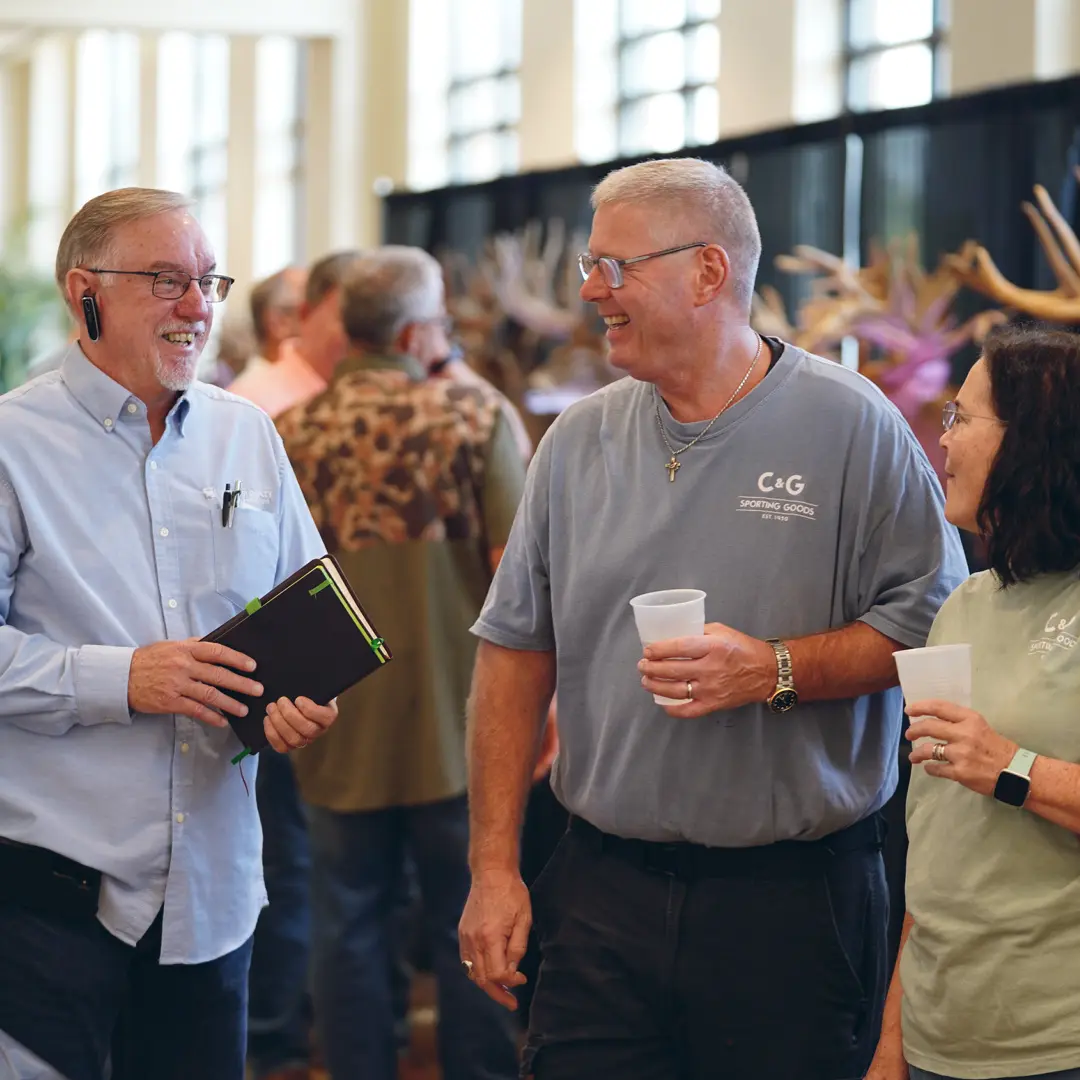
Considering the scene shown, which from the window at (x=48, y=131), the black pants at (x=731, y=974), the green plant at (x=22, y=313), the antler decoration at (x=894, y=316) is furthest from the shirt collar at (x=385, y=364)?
the window at (x=48, y=131)

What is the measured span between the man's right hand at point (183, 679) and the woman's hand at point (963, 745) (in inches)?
38.4

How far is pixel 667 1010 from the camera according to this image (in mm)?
2328

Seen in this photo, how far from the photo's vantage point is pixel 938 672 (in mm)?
Answer: 1919

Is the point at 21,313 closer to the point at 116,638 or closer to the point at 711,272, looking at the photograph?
the point at 116,638

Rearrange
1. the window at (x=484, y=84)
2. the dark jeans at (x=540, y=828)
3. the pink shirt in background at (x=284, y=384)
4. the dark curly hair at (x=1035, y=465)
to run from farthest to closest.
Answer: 1. the window at (x=484, y=84)
2. the pink shirt in background at (x=284, y=384)
3. the dark jeans at (x=540, y=828)
4. the dark curly hair at (x=1035, y=465)

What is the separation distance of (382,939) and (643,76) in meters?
8.77

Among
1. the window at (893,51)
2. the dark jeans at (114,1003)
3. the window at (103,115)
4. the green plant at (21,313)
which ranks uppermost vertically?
the window at (103,115)

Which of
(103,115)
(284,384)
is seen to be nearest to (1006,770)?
(284,384)

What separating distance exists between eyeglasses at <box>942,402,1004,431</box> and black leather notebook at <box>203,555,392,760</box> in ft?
2.84

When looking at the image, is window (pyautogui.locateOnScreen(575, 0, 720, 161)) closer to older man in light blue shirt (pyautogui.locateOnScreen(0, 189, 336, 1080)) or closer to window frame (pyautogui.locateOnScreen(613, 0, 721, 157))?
window frame (pyautogui.locateOnScreen(613, 0, 721, 157))

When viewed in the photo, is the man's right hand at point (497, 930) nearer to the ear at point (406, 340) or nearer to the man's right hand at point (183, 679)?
the man's right hand at point (183, 679)

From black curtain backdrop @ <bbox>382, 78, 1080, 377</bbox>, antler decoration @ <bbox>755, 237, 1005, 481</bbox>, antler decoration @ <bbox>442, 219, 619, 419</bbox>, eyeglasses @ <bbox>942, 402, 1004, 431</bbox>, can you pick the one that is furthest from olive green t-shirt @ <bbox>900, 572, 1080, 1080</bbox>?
antler decoration @ <bbox>442, 219, 619, 419</bbox>

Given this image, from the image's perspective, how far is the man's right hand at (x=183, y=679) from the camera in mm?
2334

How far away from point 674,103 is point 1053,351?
31.7ft
